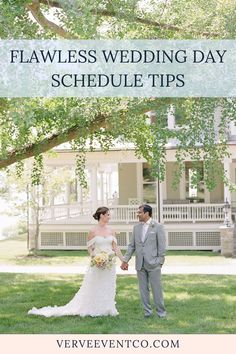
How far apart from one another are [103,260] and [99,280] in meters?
0.50

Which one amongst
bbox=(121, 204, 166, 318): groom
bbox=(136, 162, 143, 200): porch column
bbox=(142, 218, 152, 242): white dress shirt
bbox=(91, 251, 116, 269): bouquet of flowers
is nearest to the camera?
bbox=(121, 204, 166, 318): groom

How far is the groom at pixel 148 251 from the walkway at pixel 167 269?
7.76 m

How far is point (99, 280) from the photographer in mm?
12500

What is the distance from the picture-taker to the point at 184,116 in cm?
1290

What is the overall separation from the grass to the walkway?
1.19m

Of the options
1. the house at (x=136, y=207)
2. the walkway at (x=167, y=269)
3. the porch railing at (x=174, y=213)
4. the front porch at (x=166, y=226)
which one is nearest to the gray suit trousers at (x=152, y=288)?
the walkway at (x=167, y=269)

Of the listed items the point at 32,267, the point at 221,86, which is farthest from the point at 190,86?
the point at 32,267

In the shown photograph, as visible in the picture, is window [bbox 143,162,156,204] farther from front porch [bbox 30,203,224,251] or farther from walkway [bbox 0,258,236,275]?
walkway [bbox 0,258,236,275]

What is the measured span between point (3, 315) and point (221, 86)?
224 inches

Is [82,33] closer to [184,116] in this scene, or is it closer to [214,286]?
[184,116]

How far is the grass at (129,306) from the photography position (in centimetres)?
1145

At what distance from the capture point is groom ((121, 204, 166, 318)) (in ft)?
38.2

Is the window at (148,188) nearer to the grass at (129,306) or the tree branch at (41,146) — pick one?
the grass at (129,306)

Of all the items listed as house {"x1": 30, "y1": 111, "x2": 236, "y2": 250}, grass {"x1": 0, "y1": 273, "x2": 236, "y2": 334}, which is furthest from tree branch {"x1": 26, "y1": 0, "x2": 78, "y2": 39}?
house {"x1": 30, "y1": 111, "x2": 236, "y2": 250}
